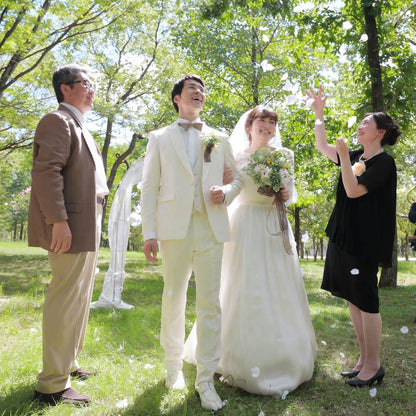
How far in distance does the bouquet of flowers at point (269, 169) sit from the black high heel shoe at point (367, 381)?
5.91 feet

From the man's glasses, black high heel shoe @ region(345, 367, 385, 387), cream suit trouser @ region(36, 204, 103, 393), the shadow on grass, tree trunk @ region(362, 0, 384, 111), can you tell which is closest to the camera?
the shadow on grass

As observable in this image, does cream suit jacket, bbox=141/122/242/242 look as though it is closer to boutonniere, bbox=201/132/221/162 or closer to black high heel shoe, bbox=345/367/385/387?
boutonniere, bbox=201/132/221/162

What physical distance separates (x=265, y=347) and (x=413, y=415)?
117 centimetres

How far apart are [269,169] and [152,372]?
2118mm

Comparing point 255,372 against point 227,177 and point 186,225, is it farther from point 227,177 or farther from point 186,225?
point 227,177

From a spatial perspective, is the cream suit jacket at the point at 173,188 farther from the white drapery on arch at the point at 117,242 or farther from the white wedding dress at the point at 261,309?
the white drapery on arch at the point at 117,242

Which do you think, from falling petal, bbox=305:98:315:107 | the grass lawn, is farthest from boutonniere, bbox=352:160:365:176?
the grass lawn

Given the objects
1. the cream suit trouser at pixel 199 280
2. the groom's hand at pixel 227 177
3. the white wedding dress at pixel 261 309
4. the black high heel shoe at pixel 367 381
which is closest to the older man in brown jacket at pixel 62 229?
the cream suit trouser at pixel 199 280

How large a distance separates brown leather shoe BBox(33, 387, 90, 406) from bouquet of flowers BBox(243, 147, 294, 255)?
209 cm

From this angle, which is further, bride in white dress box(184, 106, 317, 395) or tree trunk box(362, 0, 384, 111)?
tree trunk box(362, 0, 384, 111)

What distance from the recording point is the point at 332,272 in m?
3.67

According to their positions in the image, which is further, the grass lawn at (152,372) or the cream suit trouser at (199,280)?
the cream suit trouser at (199,280)

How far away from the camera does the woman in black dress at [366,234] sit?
3.37 meters

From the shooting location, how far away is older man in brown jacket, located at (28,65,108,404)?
2676 mm
